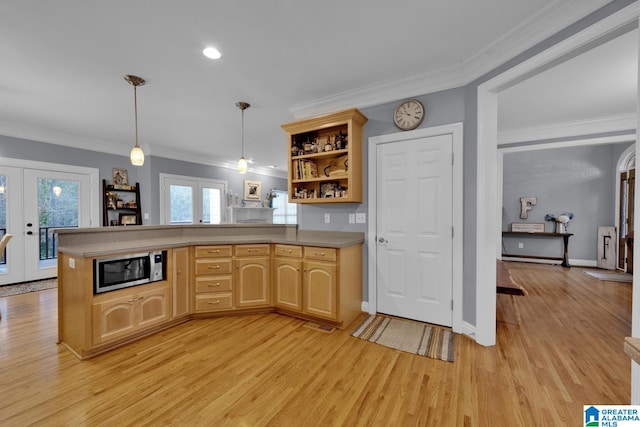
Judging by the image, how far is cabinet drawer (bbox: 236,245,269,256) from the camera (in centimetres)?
301

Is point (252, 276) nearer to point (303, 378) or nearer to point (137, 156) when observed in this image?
point (303, 378)

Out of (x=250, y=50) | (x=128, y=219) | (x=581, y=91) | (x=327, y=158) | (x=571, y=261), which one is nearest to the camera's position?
(x=250, y=50)

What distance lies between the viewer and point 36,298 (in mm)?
3635

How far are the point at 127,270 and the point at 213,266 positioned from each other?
0.79m

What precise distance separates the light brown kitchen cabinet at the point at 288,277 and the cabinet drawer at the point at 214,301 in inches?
21.7

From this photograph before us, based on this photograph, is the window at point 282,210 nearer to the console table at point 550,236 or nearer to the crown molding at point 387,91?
the crown molding at point 387,91

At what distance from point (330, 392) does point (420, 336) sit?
118 centimetres

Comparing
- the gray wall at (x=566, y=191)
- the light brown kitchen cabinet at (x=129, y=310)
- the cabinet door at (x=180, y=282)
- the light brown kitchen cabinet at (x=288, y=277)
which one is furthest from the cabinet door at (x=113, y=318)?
the gray wall at (x=566, y=191)

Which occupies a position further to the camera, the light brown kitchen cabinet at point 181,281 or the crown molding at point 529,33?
the light brown kitchen cabinet at point 181,281

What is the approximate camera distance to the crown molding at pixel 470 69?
1.73 meters

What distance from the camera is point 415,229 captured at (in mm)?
2814

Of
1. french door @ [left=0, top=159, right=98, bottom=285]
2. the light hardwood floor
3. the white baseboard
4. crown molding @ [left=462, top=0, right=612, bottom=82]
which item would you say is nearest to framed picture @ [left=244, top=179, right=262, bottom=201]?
french door @ [left=0, top=159, right=98, bottom=285]

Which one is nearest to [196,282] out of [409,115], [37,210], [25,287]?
[409,115]

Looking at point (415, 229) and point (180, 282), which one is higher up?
point (415, 229)
